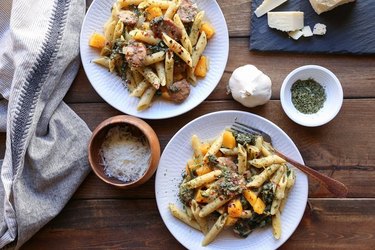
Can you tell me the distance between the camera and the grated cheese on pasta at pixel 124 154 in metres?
1.76

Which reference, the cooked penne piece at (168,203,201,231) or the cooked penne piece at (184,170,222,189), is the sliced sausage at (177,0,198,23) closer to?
the cooked penne piece at (184,170,222,189)

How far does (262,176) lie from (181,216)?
0.29 meters

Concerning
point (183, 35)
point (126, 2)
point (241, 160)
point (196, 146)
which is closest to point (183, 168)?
point (196, 146)

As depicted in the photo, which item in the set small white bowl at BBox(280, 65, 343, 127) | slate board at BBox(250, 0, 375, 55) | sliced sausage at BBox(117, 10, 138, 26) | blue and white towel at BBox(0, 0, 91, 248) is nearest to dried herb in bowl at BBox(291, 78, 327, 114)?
small white bowl at BBox(280, 65, 343, 127)

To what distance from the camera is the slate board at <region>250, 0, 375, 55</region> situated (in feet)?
5.92

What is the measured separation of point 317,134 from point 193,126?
16.2 inches

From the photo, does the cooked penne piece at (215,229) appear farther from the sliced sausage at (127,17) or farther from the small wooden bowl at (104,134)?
the sliced sausage at (127,17)

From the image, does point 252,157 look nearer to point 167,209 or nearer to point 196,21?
point 167,209

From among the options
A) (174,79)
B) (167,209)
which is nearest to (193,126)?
(174,79)

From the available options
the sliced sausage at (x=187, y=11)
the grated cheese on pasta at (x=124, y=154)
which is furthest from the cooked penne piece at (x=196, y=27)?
the grated cheese on pasta at (x=124, y=154)

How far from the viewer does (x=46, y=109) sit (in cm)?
178

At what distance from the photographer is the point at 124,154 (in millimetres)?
1763

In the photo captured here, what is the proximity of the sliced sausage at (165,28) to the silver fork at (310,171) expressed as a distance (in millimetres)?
332

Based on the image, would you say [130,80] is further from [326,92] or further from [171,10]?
[326,92]
